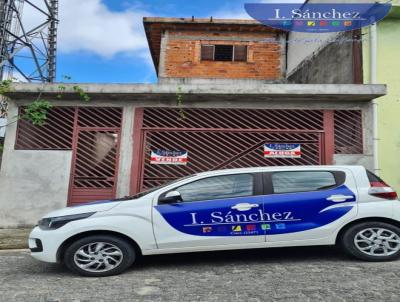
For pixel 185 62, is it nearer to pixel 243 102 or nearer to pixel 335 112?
pixel 243 102

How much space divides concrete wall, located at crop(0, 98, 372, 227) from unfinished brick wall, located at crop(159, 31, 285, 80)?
494cm

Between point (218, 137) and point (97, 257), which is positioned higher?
point (218, 137)

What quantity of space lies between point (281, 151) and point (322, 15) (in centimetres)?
475

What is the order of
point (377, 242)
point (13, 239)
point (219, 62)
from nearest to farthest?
point (377, 242)
point (13, 239)
point (219, 62)

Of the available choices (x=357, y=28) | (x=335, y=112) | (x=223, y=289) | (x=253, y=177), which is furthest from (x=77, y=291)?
(x=357, y=28)

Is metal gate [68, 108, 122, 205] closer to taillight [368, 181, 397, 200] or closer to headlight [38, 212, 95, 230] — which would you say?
headlight [38, 212, 95, 230]

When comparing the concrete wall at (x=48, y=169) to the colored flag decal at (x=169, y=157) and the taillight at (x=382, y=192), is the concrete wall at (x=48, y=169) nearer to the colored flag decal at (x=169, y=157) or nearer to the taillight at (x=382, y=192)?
the colored flag decal at (x=169, y=157)

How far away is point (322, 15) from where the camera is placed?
10.5 m

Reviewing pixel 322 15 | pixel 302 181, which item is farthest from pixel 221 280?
pixel 322 15

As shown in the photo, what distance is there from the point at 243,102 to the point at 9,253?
5.65 meters

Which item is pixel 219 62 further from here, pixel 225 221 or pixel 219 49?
pixel 225 221

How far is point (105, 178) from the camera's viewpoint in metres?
8.42

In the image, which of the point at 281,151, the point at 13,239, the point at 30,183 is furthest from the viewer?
the point at 281,151

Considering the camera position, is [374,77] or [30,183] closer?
[30,183]
